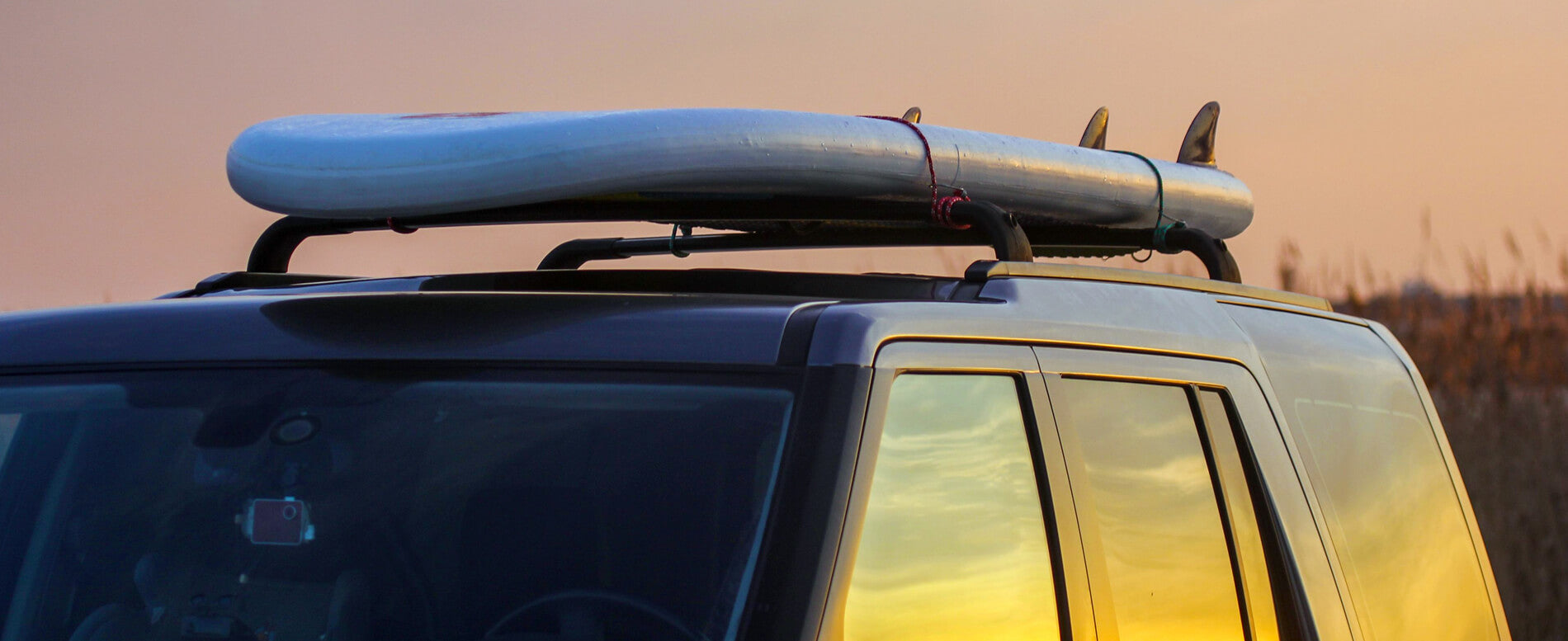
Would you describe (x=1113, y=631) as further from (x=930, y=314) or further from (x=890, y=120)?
(x=890, y=120)

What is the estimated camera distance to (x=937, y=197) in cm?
280

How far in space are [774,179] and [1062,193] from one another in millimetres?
815

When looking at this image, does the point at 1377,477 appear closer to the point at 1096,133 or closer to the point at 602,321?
Result: the point at 1096,133

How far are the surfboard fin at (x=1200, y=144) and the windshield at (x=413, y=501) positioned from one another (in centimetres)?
222

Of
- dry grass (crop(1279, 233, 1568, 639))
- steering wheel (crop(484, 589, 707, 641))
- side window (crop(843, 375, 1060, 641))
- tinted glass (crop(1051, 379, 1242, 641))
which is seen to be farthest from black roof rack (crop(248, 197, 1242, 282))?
dry grass (crop(1279, 233, 1568, 639))

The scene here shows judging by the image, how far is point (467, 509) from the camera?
6.77 feet

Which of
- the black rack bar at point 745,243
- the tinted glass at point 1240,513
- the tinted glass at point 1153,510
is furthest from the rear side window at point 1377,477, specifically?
the black rack bar at point 745,243

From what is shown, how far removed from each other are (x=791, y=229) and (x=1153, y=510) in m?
1.21

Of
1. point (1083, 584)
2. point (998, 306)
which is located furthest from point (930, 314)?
point (1083, 584)

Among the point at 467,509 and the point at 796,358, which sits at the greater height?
the point at 796,358

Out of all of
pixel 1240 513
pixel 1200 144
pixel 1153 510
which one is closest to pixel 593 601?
pixel 1153 510

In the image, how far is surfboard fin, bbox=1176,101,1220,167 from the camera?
3.85m

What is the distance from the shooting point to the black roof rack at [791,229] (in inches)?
107

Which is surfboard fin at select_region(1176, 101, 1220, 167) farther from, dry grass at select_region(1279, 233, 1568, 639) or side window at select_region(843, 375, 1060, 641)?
dry grass at select_region(1279, 233, 1568, 639)
